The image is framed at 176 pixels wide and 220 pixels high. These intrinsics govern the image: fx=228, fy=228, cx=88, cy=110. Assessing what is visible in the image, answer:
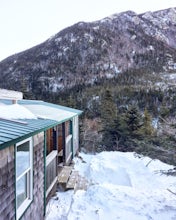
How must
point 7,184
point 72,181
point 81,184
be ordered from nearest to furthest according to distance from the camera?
point 7,184 < point 72,181 < point 81,184

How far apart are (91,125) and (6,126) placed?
18.5 meters

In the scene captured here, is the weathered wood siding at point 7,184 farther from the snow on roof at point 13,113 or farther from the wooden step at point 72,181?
the wooden step at point 72,181

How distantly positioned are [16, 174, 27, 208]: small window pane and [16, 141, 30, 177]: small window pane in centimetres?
21

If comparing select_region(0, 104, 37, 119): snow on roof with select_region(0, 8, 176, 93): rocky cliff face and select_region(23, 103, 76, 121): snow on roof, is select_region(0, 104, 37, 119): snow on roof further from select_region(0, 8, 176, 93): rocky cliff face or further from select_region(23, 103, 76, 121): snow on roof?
select_region(0, 8, 176, 93): rocky cliff face

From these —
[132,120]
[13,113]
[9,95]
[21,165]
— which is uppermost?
[9,95]

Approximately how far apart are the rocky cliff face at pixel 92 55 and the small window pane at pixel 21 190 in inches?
1793

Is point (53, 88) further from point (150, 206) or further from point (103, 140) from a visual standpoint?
point (150, 206)

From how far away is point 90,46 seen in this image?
60562 millimetres

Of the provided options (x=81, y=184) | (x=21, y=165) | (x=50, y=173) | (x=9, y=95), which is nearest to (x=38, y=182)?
(x=21, y=165)

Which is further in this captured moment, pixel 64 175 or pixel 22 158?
pixel 64 175

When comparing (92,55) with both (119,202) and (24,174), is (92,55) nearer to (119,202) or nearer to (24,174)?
(119,202)

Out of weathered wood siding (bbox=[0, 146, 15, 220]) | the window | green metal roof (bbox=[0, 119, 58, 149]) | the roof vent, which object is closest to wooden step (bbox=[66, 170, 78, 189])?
the window

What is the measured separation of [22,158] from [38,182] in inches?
44.1

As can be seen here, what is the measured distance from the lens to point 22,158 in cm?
431
